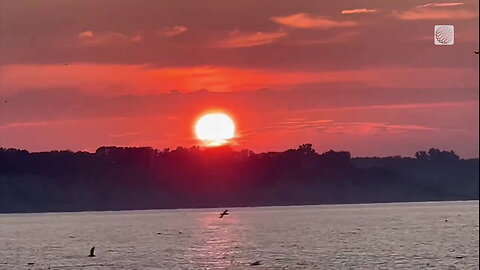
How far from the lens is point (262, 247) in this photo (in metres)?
141

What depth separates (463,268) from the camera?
91.8 m

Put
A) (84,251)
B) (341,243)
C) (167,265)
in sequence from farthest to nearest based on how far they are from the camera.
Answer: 1. (341,243)
2. (84,251)
3. (167,265)

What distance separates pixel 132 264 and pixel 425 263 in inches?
1418

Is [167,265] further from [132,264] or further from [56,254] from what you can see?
[56,254]

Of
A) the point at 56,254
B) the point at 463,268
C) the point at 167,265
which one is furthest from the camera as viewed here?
the point at 56,254

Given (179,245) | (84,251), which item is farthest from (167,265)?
(179,245)

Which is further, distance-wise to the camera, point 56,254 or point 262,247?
point 262,247

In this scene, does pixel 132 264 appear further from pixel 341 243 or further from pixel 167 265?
pixel 341 243

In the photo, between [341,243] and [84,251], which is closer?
[84,251]

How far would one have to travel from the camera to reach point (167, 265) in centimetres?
10444

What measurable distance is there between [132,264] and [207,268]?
38.8 feet

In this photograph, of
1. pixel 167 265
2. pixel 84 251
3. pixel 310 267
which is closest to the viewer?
pixel 310 267

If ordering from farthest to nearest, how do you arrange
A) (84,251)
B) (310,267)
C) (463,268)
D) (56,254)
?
(84,251) < (56,254) < (310,267) < (463,268)

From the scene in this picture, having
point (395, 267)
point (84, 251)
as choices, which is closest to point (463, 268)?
point (395, 267)
